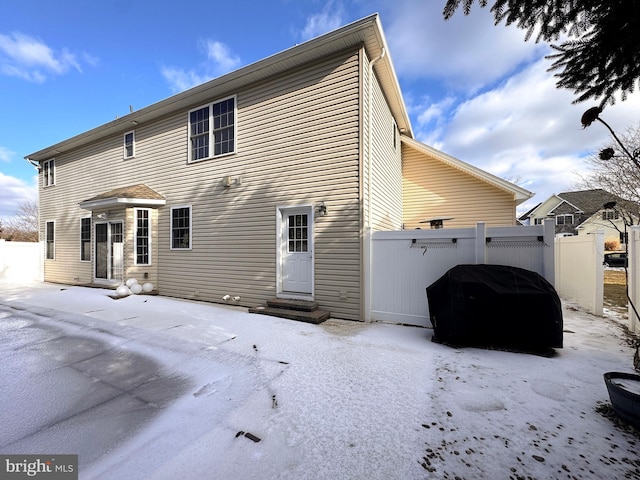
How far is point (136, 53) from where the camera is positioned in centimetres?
802

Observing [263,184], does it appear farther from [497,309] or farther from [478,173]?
[478,173]

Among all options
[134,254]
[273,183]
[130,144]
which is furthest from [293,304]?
[130,144]

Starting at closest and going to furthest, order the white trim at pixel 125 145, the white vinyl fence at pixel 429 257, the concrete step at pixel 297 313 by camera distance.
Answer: the white vinyl fence at pixel 429 257 < the concrete step at pixel 297 313 < the white trim at pixel 125 145

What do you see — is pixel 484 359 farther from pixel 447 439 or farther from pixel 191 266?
pixel 191 266

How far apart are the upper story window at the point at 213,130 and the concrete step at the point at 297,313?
4101 millimetres

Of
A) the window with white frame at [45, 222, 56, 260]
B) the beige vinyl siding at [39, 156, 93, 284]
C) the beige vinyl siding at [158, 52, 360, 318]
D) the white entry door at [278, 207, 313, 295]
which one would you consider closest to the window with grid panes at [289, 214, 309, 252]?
the white entry door at [278, 207, 313, 295]

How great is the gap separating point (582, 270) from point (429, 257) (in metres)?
Answer: 4.69

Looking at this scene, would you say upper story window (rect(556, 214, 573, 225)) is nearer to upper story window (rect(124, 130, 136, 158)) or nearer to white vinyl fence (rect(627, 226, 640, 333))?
white vinyl fence (rect(627, 226, 640, 333))

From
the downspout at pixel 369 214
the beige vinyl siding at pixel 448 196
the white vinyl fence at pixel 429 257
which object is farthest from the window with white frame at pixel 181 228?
the beige vinyl siding at pixel 448 196

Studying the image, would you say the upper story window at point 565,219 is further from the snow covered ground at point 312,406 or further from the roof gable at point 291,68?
the snow covered ground at point 312,406

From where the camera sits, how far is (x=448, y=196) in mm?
8828

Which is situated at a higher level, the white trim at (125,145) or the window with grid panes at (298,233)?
the white trim at (125,145)

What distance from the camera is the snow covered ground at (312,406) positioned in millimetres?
1805

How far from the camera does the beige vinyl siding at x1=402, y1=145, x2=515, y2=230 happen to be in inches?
324
